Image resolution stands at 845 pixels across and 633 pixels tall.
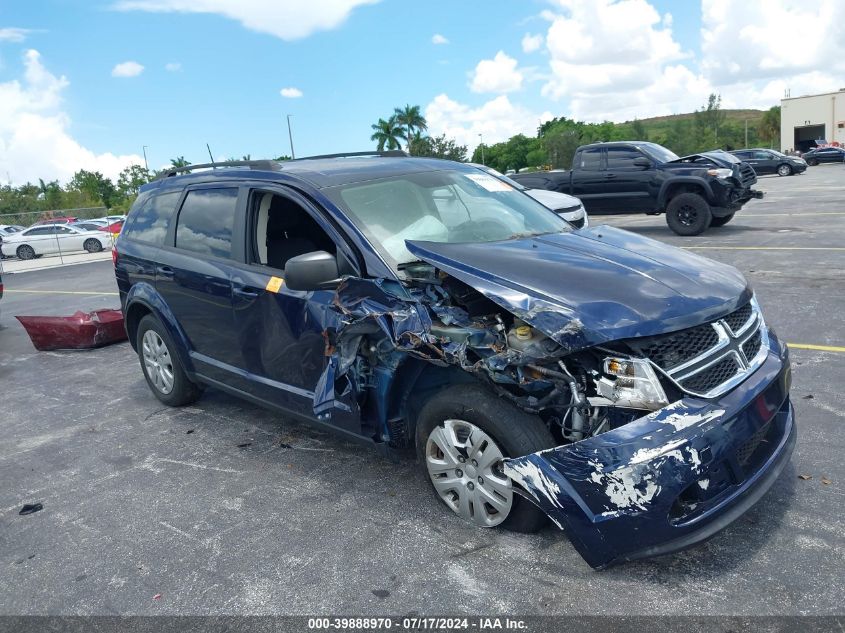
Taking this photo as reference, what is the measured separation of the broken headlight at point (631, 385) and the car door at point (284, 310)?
54.5 inches

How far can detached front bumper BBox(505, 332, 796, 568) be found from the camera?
2.58m

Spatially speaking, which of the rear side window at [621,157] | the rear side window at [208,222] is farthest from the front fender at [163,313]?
the rear side window at [621,157]

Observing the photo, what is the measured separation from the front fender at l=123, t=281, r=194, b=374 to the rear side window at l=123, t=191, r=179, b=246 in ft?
1.26

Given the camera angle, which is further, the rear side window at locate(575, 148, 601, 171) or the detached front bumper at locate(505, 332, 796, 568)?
the rear side window at locate(575, 148, 601, 171)

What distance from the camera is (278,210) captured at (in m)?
4.29

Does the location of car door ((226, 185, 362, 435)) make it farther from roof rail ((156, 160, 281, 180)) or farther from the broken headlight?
the broken headlight

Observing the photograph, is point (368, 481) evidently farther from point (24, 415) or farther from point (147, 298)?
point (24, 415)

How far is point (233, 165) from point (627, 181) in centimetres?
1091

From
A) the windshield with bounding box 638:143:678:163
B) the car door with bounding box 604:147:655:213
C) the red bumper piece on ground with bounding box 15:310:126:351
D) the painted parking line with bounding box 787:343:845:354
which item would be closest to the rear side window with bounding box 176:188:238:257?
the red bumper piece on ground with bounding box 15:310:126:351

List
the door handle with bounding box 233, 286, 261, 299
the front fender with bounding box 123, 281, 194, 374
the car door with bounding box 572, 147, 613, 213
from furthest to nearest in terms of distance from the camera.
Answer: the car door with bounding box 572, 147, 613, 213 → the front fender with bounding box 123, 281, 194, 374 → the door handle with bounding box 233, 286, 261, 299

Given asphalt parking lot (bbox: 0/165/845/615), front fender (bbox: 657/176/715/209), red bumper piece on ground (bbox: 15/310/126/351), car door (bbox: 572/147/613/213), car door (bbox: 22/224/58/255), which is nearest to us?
asphalt parking lot (bbox: 0/165/845/615)

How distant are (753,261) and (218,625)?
9.14 metres

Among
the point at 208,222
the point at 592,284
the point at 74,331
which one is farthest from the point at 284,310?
the point at 74,331

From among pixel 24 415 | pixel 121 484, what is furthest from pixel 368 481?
pixel 24 415
